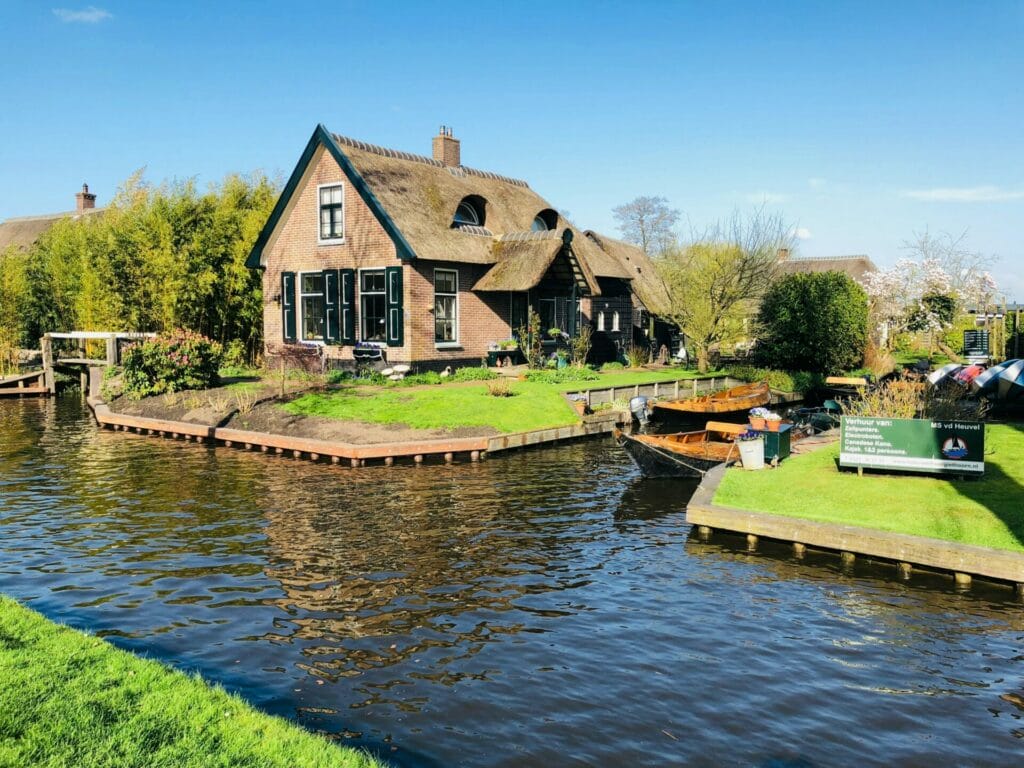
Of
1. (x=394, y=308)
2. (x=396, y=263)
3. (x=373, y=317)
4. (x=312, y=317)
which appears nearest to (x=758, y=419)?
(x=394, y=308)

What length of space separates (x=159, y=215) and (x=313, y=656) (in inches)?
1097

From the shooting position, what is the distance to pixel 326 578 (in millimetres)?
10727

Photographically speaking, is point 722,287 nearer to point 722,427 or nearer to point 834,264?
point 722,427

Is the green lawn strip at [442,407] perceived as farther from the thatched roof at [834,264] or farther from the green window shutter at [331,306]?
the thatched roof at [834,264]

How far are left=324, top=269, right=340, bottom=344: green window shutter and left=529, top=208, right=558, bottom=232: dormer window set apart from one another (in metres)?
8.95

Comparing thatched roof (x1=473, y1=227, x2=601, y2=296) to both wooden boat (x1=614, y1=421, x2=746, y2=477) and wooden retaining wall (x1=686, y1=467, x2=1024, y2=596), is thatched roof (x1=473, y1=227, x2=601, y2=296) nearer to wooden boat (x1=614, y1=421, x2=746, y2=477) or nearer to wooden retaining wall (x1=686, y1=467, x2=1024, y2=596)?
wooden boat (x1=614, y1=421, x2=746, y2=477)

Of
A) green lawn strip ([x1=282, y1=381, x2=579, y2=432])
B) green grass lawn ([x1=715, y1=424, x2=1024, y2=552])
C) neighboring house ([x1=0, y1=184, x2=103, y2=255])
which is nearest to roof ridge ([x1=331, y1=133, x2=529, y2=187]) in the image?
green lawn strip ([x1=282, y1=381, x2=579, y2=432])

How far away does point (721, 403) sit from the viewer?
23969 mm

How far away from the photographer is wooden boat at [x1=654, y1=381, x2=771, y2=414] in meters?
23.6

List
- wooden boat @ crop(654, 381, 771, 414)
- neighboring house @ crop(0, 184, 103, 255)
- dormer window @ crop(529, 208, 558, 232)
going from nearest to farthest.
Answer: wooden boat @ crop(654, 381, 771, 414) < dormer window @ crop(529, 208, 558, 232) < neighboring house @ crop(0, 184, 103, 255)

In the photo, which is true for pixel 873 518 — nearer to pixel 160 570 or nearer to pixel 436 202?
pixel 160 570

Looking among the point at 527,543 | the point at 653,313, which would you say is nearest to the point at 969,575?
the point at 527,543

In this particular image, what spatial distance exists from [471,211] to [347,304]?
20.4 feet

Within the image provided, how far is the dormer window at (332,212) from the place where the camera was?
91.7ft
